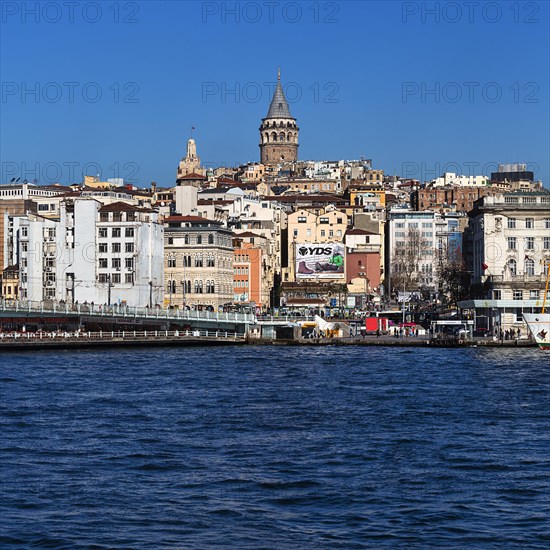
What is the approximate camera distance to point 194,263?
115m

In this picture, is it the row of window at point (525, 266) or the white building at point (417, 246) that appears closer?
the row of window at point (525, 266)

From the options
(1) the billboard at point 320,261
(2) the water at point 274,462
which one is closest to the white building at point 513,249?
(1) the billboard at point 320,261

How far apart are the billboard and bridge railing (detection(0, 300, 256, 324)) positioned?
123ft

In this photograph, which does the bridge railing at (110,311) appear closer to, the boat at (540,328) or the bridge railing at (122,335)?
the bridge railing at (122,335)

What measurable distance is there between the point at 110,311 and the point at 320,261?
42897 millimetres

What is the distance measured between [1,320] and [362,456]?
6214cm

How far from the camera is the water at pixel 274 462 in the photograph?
25.9m

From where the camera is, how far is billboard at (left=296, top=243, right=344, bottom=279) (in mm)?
127125

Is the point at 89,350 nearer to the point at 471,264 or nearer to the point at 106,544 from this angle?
the point at 471,264

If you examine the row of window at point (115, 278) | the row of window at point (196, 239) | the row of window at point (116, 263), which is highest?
the row of window at point (196, 239)

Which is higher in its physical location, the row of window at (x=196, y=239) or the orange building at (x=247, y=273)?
the row of window at (x=196, y=239)

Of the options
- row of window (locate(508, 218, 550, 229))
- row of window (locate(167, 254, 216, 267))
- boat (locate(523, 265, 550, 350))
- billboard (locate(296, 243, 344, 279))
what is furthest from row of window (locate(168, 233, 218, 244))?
boat (locate(523, 265, 550, 350))

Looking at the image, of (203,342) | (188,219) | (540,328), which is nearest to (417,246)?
(188,219)

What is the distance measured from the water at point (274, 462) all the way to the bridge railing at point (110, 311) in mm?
27750
